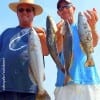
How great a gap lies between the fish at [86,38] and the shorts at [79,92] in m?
0.45

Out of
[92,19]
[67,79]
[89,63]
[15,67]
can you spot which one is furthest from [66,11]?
[15,67]

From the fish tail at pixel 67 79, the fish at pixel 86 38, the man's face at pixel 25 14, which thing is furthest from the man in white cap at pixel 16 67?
the fish at pixel 86 38

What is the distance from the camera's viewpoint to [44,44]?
9555mm

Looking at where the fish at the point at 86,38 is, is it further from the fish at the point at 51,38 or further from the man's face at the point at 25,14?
the man's face at the point at 25,14

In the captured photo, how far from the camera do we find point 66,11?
371 inches

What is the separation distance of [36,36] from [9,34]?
1.66 feet

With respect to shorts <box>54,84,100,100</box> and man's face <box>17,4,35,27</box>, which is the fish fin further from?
man's face <box>17,4,35,27</box>

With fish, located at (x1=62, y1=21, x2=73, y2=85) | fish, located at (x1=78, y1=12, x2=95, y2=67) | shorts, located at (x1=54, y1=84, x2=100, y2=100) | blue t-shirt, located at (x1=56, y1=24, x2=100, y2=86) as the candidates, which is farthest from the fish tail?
fish, located at (x1=78, y1=12, x2=95, y2=67)

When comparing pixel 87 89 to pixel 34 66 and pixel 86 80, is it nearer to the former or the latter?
pixel 86 80

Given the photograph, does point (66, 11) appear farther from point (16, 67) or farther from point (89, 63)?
point (16, 67)

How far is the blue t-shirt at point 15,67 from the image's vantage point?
29.9 feet

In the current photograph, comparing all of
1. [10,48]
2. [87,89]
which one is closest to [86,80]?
[87,89]

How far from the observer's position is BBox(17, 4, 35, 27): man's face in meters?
9.45

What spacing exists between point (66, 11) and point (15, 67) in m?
1.32
